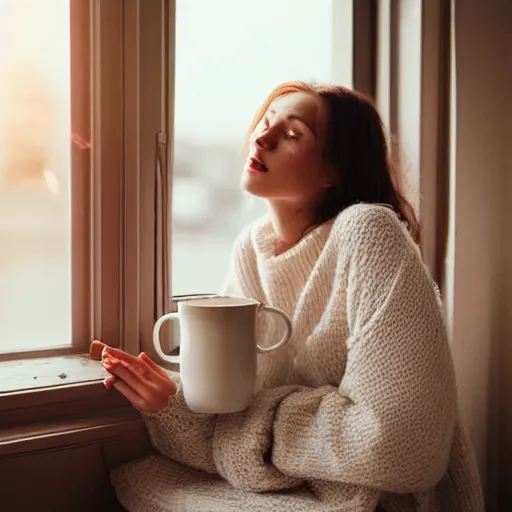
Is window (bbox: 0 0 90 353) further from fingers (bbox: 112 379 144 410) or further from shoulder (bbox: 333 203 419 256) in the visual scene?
shoulder (bbox: 333 203 419 256)

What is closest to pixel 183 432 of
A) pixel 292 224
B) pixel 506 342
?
pixel 292 224

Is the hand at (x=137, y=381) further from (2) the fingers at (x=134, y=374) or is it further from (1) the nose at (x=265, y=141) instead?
(1) the nose at (x=265, y=141)

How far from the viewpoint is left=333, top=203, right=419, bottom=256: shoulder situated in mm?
793

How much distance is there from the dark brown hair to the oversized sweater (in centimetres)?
7

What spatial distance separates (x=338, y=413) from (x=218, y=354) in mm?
160

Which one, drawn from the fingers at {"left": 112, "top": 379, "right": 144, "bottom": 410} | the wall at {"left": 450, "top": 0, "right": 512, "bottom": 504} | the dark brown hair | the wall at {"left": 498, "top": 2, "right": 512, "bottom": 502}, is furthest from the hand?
the wall at {"left": 498, "top": 2, "right": 512, "bottom": 502}

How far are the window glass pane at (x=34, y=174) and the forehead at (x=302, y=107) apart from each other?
35 cm

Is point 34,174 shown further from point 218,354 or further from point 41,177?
point 218,354

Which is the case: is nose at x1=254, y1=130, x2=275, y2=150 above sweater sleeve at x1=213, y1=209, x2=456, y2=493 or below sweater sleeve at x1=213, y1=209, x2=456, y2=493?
above

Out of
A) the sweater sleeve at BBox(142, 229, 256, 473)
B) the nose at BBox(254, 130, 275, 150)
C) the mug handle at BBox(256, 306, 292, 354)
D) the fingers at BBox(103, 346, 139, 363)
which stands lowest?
the sweater sleeve at BBox(142, 229, 256, 473)

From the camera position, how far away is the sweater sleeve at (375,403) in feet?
2.39

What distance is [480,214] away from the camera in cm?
121

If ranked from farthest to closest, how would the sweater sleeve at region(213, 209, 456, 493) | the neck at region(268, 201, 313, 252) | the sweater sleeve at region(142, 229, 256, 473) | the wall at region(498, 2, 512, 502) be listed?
the wall at region(498, 2, 512, 502) < the neck at region(268, 201, 313, 252) < the sweater sleeve at region(142, 229, 256, 473) < the sweater sleeve at region(213, 209, 456, 493)

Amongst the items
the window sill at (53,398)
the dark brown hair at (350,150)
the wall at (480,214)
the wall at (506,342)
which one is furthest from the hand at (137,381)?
the wall at (506,342)
